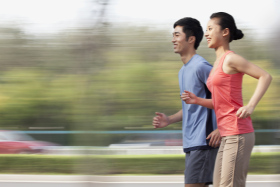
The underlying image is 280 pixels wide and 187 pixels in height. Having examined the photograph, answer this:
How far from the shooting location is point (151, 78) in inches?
352

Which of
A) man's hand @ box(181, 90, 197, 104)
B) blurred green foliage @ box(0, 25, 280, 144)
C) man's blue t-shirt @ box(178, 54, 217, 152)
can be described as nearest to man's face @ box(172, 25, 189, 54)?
man's blue t-shirt @ box(178, 54, 217, 152)

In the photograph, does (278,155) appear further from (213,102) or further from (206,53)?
(206,53)

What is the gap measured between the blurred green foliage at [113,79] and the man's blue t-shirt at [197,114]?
190 inches

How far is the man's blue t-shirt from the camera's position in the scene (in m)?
2.55

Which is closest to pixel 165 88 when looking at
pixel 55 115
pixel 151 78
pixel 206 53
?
pixel 151 78

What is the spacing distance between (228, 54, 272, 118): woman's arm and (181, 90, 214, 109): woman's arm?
266mm

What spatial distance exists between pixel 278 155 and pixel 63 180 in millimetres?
6455

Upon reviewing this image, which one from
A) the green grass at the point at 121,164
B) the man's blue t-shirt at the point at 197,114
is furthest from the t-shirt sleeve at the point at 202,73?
the green grass at the point at 121,164

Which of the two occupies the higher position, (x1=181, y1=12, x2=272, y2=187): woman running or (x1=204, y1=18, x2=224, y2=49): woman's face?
(x1=204, y1=18, x2=224, y2=49): woman's face

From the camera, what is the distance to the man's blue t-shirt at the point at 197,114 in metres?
2.55

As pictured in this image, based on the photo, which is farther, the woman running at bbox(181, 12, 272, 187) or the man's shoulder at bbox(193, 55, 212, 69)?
the man's shoulder at bbox(193, 55, 212, 69)

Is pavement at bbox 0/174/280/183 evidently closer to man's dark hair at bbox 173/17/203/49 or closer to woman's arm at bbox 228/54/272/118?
man's dark hair at bbox 173/17/203/49

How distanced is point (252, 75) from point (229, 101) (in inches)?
6.6

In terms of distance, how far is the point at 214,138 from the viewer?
249 centimetres
